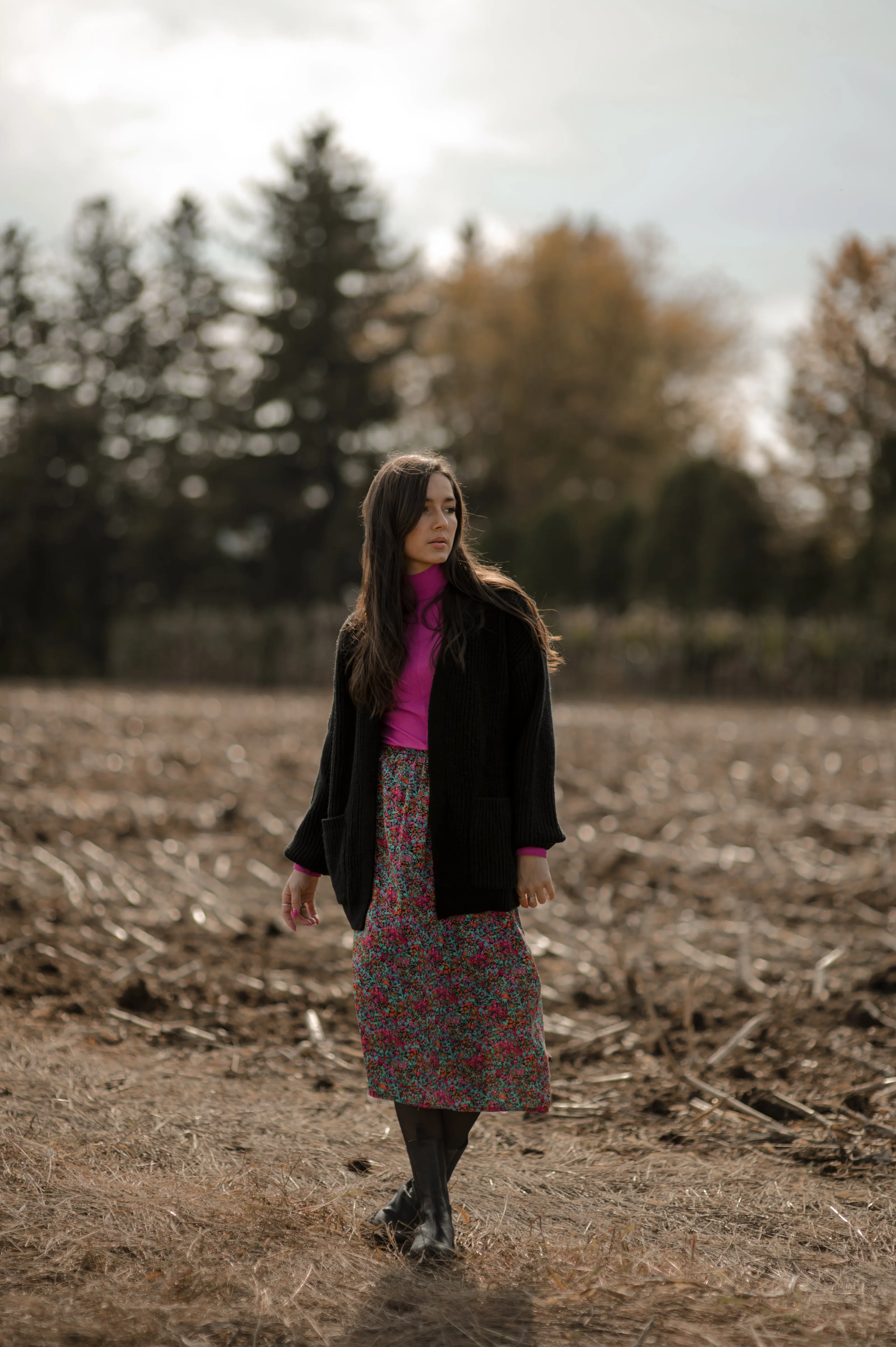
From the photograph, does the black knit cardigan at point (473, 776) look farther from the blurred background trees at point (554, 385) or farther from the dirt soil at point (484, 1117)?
the blurred background trees at point (554, 385)

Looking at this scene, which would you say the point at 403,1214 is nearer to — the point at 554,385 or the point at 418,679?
the point at 418,679

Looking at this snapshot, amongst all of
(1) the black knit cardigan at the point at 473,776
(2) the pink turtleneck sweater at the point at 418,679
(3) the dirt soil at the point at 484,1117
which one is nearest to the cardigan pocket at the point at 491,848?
(1) the black knit cardigan at the point at 473,776

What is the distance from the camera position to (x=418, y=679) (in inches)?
102

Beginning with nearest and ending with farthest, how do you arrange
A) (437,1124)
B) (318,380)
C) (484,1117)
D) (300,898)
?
(437,1124) < (300,898) < (484,1117) < (318,380)

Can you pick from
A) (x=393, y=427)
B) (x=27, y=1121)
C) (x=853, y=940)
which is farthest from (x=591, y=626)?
(x=393, y=427)

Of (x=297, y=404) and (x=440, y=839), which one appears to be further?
(x=297, y=404)

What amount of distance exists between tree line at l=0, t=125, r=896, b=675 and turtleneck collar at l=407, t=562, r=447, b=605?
69.6ft

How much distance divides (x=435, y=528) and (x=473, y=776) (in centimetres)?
50

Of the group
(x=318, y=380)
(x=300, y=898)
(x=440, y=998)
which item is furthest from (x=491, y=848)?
(x=318, y=380)

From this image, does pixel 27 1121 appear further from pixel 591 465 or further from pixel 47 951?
pixel 591 465

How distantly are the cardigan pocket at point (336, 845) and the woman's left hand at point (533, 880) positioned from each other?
358 mm

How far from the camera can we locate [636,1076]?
363 centimetres

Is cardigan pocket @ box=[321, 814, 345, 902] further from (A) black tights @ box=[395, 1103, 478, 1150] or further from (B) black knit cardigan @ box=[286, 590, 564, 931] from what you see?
(A) black tights @ box=[395, 1103, 478, 1150]

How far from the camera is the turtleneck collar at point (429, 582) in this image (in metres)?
2.64
